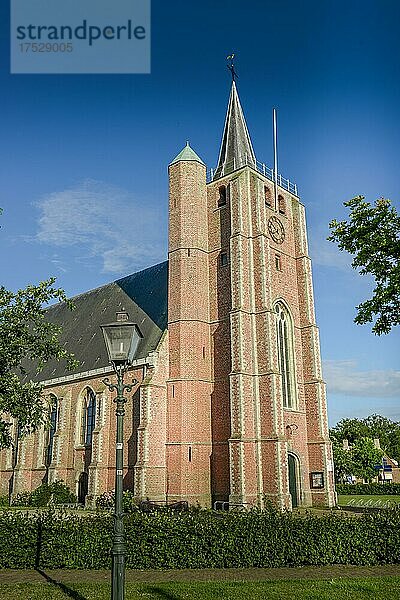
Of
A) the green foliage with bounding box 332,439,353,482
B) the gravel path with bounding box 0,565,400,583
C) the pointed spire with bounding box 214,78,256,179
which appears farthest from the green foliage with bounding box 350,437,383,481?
the gravel path with bounding box 0,565,400,583

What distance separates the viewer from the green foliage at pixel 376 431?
92562 millimetres

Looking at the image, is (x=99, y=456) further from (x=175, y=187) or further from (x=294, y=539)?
(x=294, y=539)

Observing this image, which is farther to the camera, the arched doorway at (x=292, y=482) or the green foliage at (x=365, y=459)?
the green foliage at (x=365, y=459)

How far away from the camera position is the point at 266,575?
12.8 metres

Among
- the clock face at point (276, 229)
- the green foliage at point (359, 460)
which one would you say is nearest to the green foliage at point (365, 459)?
the green foliage at point (359, 460)

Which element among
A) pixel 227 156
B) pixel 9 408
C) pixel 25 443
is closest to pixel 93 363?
pixel 25 443

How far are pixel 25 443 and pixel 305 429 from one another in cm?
2093

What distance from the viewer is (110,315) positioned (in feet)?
131

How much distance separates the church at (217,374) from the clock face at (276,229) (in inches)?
6.0

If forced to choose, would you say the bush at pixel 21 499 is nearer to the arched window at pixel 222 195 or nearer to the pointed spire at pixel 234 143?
the arched window at pixel 222 195

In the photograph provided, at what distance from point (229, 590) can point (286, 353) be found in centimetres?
2318

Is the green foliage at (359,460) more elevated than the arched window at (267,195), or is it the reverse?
the arched window at (267,195)

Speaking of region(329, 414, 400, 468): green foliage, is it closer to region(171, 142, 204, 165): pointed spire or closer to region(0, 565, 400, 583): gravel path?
region(171, 142, 204, 165): pointed spire

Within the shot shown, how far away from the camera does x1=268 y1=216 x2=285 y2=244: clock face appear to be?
35.0 metres
